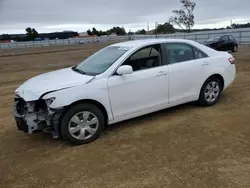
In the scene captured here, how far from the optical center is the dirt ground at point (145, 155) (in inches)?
120

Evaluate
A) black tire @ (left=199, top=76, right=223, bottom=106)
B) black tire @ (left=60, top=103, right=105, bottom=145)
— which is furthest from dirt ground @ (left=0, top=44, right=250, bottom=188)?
black tire @ (left=199, top=76, right=223, bottom=106)

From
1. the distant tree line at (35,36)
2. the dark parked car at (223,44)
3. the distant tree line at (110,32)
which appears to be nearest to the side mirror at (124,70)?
the dark parked car at (223,44)

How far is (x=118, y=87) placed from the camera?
4.22m

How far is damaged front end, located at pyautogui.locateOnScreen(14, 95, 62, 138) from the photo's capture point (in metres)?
3.78

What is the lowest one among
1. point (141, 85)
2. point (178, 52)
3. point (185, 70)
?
point (141, 85)

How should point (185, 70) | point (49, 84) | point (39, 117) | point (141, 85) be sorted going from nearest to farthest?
point (39, 117), point (49, 84), point (141, 85), point (185, 70)

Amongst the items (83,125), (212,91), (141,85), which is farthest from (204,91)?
(83,125)

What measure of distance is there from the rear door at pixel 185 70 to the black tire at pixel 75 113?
1.51m

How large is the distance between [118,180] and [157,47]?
2.73 metres

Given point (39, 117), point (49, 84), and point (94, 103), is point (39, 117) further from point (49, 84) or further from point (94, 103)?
point (94, 103)

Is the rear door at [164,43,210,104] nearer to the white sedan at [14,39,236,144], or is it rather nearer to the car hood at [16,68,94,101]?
the white sedan at [14,39,236,144]

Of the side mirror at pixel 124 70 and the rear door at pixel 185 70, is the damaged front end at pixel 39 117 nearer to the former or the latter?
the side mirror at pixel 124 70

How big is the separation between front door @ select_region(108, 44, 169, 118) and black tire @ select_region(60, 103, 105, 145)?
286 millimetres

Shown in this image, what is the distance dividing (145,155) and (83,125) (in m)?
1.09
